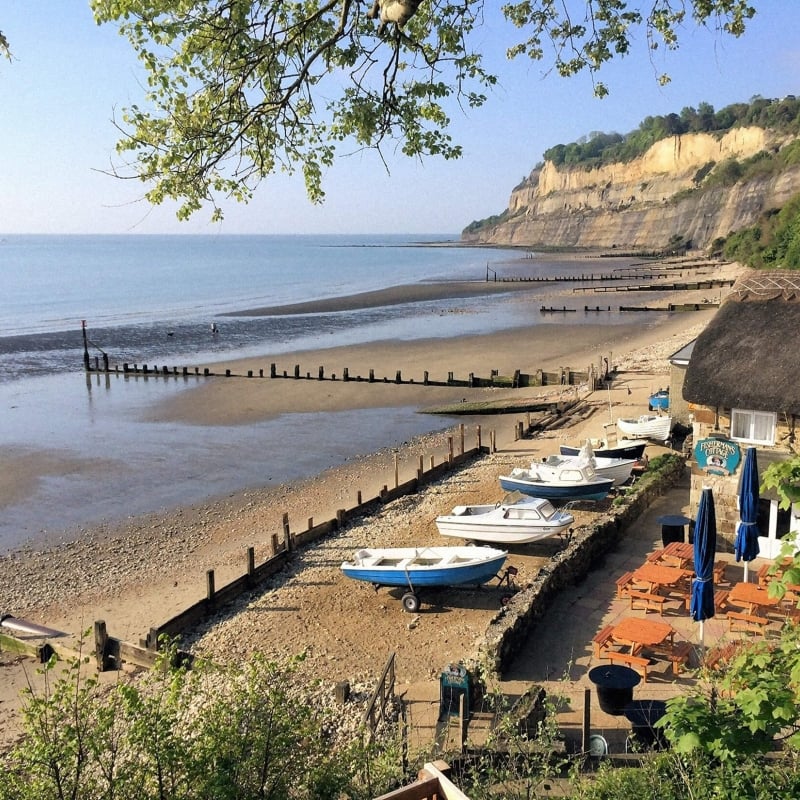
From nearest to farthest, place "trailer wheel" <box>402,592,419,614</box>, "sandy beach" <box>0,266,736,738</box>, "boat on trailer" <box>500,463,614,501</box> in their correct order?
→ "sandy beach" <box>0,266,736,738</box>
"trailer wheel" <box>402,592,419,614</box>
"boat on trailer" <box>500,463,614,501</box>

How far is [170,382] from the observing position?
43438mm

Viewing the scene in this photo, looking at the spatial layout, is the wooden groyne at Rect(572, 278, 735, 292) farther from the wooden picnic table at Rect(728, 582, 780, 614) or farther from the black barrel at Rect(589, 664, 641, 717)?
the black barrel at Rect(589, 664, 641, 717)

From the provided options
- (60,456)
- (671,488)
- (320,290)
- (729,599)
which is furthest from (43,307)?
(729,599)

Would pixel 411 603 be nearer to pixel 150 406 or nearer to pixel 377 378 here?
pixel 150 406

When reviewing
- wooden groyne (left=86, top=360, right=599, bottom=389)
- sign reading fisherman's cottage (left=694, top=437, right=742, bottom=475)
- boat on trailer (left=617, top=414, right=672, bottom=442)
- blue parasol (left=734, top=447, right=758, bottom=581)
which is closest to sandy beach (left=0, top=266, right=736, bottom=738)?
wooden groyne (left=86, top=360, right=599, bottom=389)

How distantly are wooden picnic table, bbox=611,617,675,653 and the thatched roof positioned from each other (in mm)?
4343

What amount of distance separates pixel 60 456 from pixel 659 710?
2557cm

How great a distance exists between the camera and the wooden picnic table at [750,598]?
472 inches

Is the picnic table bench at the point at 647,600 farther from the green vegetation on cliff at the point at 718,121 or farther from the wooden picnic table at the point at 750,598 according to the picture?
the green vegetation on cliff at the point at 718,121

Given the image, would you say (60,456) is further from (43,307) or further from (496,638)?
(43,307)

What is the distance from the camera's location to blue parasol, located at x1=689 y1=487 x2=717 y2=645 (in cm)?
1066

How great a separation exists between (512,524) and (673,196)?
500 feet

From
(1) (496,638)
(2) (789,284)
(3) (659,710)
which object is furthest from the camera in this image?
(2) (789,284)

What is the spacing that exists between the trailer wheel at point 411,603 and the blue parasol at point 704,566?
6.00 m
